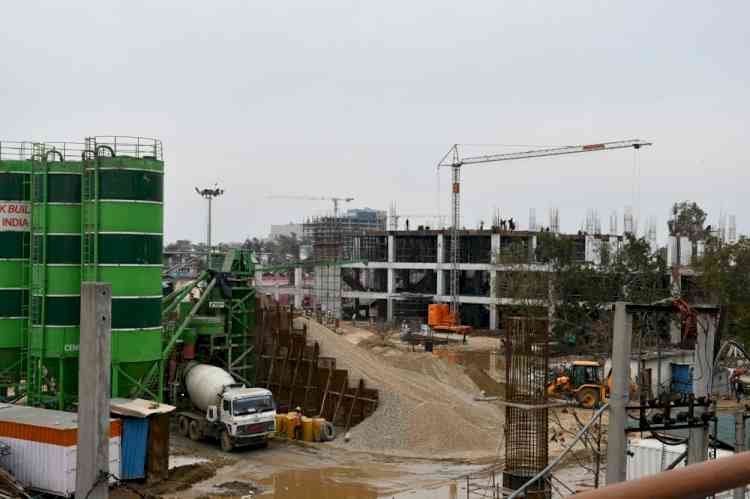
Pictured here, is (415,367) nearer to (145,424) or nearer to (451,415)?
(451,415)

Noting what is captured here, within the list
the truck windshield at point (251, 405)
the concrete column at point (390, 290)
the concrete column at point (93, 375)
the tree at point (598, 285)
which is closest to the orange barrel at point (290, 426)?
the truck windshield at point (251, 405)

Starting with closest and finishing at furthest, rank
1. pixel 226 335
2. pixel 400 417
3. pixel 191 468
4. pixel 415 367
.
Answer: pixel 191 468 → pixel 400 417 → pixel 226 335 → pixel 415 367

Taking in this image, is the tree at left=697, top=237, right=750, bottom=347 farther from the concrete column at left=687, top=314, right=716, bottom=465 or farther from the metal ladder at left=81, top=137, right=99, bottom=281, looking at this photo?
the concrete column at left=687, top=314, right=716, bottom=465

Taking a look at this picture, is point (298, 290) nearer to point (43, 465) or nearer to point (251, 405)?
point (251, 405)

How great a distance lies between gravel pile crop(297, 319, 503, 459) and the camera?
112 ft

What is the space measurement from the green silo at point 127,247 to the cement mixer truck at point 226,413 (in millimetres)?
2856

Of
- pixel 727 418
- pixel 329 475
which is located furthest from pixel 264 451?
pixel 727 418

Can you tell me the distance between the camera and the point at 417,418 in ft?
118

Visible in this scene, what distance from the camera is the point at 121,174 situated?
30.6 m

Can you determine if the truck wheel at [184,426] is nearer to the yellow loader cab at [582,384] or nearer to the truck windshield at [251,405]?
Answer: the truck windshield at [251,405]

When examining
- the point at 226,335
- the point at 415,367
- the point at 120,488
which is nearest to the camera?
the point at 120,488

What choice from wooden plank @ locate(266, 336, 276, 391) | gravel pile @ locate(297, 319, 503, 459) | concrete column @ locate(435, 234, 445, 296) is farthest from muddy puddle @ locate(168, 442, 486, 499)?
concrete column @ locate(435, 234, 445, 296)

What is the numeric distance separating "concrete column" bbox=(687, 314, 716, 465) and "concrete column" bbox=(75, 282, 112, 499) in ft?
23.8

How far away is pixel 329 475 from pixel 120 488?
25.7ft
